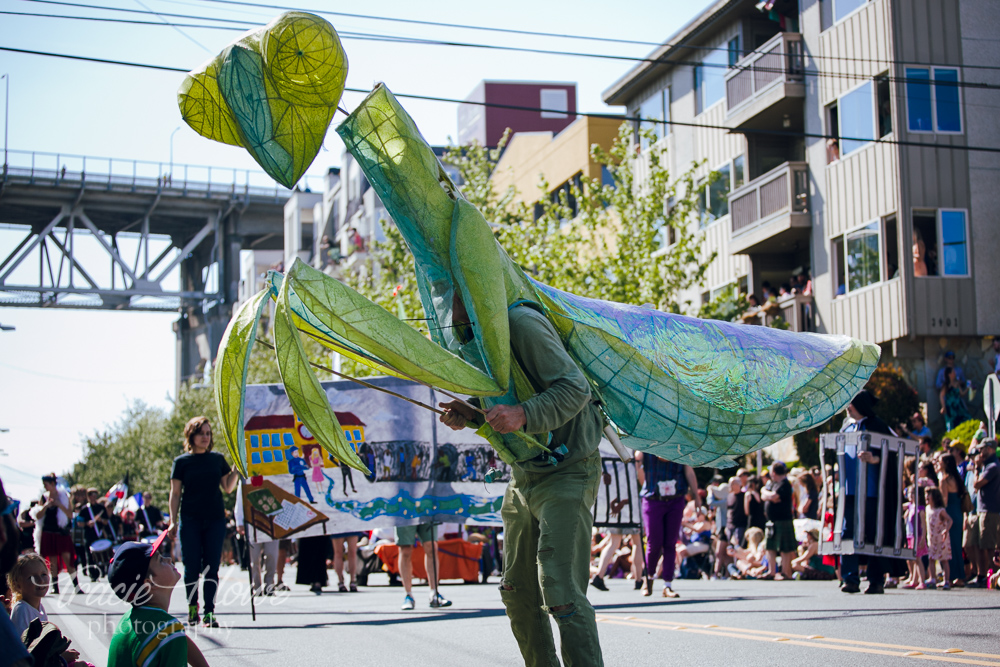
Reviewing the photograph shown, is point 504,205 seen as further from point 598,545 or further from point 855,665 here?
point 855,665

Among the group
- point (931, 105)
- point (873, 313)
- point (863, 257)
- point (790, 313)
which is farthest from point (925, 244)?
point (790, 313)

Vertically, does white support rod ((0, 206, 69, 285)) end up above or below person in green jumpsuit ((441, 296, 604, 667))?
above

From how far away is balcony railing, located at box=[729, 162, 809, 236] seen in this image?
90.3ft

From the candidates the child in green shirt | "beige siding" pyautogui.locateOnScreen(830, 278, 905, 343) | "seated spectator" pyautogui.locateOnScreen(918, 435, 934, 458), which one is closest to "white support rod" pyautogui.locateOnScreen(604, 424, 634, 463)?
the child in green shirt

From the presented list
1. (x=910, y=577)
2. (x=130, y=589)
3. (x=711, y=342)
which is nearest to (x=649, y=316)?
(x=711, y=342)

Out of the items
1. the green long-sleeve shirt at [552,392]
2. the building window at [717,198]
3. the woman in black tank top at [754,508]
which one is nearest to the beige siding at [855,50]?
the building window at [717,198]

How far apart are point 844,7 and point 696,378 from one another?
23.3 metres

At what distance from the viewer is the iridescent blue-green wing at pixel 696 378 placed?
5.43m

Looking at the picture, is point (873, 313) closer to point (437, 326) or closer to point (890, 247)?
point (890, 247)

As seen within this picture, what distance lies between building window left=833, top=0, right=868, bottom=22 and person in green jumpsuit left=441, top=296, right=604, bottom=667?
23222 mm

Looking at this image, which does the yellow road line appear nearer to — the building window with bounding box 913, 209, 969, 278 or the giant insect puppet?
the giant insect puppet

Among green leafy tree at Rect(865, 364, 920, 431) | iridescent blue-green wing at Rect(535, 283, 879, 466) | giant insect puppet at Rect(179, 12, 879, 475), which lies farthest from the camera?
green leafy tree at Rect(865, 364, 920, 431)

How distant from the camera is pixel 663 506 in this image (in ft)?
38.0

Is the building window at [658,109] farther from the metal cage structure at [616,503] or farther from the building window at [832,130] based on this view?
the metal cage structure at [616,503]
